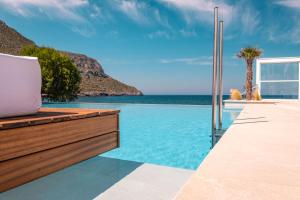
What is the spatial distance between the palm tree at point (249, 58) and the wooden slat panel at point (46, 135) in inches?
573

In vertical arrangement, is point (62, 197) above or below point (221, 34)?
below

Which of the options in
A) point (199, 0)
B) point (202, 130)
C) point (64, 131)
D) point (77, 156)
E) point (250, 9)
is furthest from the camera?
point (250, 9)

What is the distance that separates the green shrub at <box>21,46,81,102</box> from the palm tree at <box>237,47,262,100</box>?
13785mm

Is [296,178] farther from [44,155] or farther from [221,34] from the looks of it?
[221,34]

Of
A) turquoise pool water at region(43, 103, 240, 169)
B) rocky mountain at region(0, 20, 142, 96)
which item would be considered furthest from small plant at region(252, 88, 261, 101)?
rocky mountain at region(0, 20, 142, 96)

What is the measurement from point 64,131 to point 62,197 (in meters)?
0.67

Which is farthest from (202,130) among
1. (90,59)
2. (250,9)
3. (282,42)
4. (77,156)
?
(90,59)

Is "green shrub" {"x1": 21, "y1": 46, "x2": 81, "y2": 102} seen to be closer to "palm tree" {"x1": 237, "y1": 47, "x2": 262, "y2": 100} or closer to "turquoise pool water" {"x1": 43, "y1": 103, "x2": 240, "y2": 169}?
"palm tree" {"x1": 237, "y1": 47, "x2": 262, "y2": 100}

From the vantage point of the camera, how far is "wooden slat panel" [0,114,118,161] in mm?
1673

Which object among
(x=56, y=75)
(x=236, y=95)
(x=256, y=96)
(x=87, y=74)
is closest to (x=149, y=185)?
(x=256, y=96)

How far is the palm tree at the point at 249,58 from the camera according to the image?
15.8 metres

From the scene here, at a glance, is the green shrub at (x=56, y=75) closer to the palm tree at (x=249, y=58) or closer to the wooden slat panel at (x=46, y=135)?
the palm tree at (x=249, y=58)

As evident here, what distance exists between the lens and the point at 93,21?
35125mm

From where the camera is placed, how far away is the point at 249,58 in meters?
16.2
